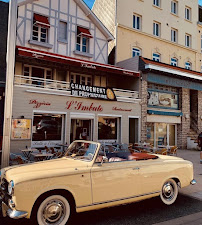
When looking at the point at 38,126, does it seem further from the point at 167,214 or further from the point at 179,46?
the point at 179,46

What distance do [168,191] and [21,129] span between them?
8295mm

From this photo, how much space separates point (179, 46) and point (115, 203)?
19.8 m

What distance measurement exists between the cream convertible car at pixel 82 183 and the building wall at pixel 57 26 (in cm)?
1073

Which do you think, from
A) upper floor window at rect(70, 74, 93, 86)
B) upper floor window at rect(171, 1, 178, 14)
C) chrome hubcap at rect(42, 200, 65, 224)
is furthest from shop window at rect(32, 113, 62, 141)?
upper floor window at rect(171, 1, 178, 14)

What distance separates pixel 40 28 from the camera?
14.1m

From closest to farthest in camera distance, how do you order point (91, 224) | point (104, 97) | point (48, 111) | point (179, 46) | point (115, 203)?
point (91, 224), point (115, 203), point (48, 111), point (104, 97), point (179, 46)

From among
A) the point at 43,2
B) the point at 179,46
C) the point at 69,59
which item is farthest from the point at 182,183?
the point at 179,46

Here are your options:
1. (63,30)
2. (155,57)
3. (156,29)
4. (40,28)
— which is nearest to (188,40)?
(156,29)

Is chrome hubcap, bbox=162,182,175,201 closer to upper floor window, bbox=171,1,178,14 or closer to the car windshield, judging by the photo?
the car windshield

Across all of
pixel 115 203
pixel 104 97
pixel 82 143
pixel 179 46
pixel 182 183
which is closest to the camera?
pixel 115 203

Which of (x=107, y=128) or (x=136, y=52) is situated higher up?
(x=136, y=52)

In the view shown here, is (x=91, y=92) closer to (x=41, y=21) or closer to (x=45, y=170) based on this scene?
(x=41, y=21)

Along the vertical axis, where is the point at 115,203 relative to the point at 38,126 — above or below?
below

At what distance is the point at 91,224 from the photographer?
4.17m
